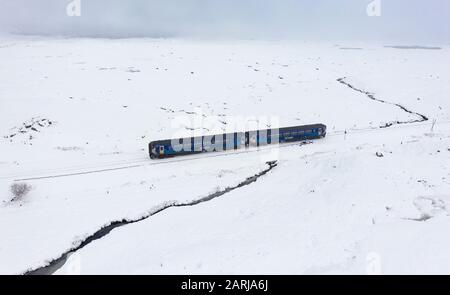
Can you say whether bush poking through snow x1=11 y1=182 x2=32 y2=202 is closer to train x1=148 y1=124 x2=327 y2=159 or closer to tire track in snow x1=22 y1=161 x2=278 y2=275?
tire track in snow x1=22 y1=161 x2=278 y2=275

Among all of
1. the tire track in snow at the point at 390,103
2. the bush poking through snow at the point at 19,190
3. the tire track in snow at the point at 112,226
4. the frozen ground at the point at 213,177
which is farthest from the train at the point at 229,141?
the tire track in snow at the point at 390,103

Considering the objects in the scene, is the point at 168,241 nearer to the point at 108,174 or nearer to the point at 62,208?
the point at 62,208

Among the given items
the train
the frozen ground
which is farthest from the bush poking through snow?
the train

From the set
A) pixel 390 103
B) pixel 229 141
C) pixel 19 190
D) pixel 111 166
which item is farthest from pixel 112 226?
pixel 390 103

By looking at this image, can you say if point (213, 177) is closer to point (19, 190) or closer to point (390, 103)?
point (19, 190)
